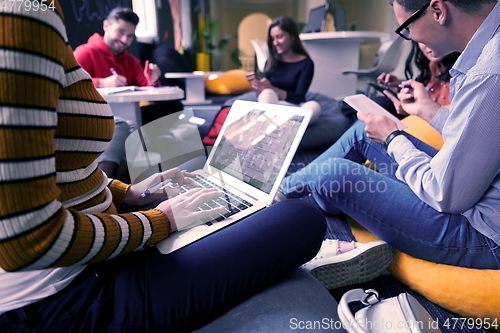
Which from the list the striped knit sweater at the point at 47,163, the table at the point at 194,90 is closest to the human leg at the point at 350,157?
the striped knit sweater at the point at 47,163

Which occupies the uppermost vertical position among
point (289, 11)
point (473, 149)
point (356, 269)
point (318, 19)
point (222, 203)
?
point (289, 11)

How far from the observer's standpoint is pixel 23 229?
403 millimetres

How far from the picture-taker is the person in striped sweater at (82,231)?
380mm

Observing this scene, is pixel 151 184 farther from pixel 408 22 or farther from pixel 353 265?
pixel 408 22

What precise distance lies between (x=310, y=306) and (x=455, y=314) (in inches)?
19.9

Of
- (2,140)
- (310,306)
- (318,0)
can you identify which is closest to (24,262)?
(2,140)

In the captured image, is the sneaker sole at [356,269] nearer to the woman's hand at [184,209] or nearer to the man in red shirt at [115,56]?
the woman's hand at [184,209]

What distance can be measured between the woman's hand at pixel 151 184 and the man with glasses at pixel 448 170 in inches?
17.8

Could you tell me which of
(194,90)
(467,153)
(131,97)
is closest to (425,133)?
(467,153)

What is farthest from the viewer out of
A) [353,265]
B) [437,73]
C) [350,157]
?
[437,73]

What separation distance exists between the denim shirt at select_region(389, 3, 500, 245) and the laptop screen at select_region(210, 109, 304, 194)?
1.04ft

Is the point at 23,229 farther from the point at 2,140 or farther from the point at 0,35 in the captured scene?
the point at 0,35

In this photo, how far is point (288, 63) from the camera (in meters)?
2.64

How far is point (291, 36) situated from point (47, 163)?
2408mm
